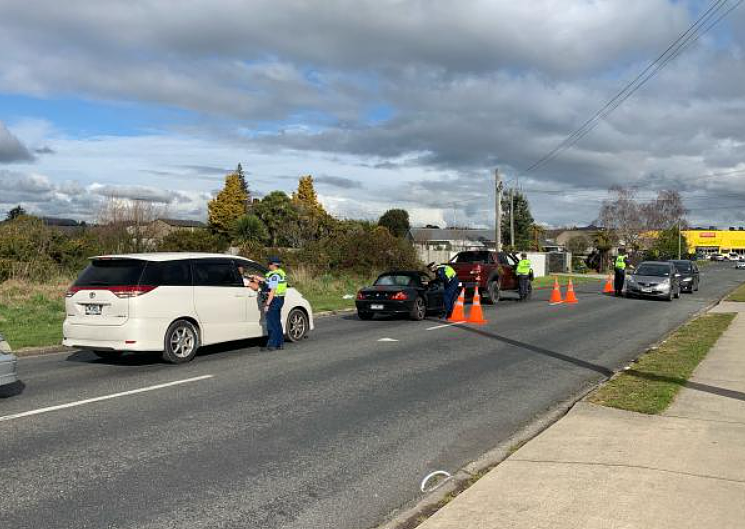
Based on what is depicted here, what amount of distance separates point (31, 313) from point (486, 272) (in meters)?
13.8

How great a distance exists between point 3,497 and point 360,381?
501 cm

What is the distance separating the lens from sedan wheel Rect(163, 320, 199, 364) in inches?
403

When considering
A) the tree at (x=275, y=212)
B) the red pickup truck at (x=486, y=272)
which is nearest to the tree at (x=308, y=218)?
the tree at (x=275, y=212)

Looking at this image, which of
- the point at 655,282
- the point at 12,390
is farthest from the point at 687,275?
the point at 12,390

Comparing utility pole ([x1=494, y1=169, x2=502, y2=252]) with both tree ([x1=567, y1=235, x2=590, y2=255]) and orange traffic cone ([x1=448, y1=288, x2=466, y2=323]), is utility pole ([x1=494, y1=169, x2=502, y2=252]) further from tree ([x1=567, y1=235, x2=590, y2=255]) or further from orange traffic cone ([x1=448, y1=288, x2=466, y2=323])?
tree ([x1=567, y1=235, x2=590, y2=255])

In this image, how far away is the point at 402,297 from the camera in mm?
16750

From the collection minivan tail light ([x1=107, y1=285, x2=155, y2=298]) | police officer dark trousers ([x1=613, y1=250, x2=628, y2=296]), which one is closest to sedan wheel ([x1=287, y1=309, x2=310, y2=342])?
minivan tail light ([x1=107, y1=285, x2=155, y2=298])

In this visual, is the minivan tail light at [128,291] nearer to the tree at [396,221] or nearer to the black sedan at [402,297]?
the black sedan at [402,297]

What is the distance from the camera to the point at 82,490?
489 centimetres

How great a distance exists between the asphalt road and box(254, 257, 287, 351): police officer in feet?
1.20

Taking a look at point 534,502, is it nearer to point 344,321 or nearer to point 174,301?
point 174,301

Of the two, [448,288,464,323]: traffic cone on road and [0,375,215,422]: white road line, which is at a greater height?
[448,288,464,323]: traffic cone on road

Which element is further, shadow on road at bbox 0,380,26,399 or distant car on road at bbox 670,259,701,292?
distant car on road at bbox 670,259,701,292

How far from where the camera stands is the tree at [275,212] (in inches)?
2436
